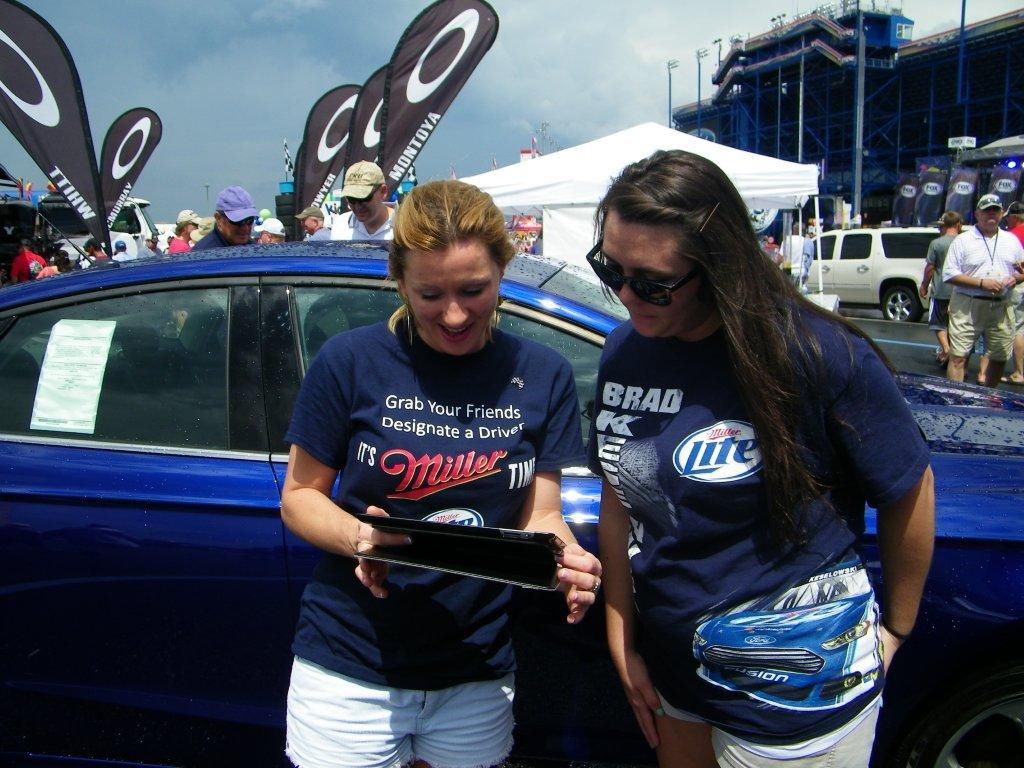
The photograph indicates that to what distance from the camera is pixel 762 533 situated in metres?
1.33

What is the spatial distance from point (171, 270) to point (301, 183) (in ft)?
26.5

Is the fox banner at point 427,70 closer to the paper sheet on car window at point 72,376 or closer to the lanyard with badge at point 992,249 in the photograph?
the paper sheet on car window at point 72,376

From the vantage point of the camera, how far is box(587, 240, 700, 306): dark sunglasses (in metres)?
1.29

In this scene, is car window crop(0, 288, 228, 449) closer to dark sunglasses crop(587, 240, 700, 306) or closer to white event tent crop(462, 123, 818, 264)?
dark sunglasses crop(587, 240, 700, 306)

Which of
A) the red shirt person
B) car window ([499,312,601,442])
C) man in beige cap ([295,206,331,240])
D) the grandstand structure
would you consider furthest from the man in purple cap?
the grandstand structure

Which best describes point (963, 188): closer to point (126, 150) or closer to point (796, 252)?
point (796, 252)

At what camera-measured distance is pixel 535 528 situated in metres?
1.55

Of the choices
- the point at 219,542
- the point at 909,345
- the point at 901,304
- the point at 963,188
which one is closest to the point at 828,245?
the point at 901,304

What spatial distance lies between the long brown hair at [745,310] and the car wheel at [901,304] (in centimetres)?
1550

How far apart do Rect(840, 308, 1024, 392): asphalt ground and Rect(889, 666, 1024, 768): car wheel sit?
5.92 meters

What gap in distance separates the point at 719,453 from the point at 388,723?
2.66ft

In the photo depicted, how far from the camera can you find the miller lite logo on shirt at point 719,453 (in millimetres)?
1305

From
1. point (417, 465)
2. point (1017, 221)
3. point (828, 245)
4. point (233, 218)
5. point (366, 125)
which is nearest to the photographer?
point (417, 465)

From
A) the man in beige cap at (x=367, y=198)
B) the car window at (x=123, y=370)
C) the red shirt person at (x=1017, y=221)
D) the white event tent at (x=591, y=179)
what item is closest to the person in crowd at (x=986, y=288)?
the red shirt person at (x=1017, y=221)
